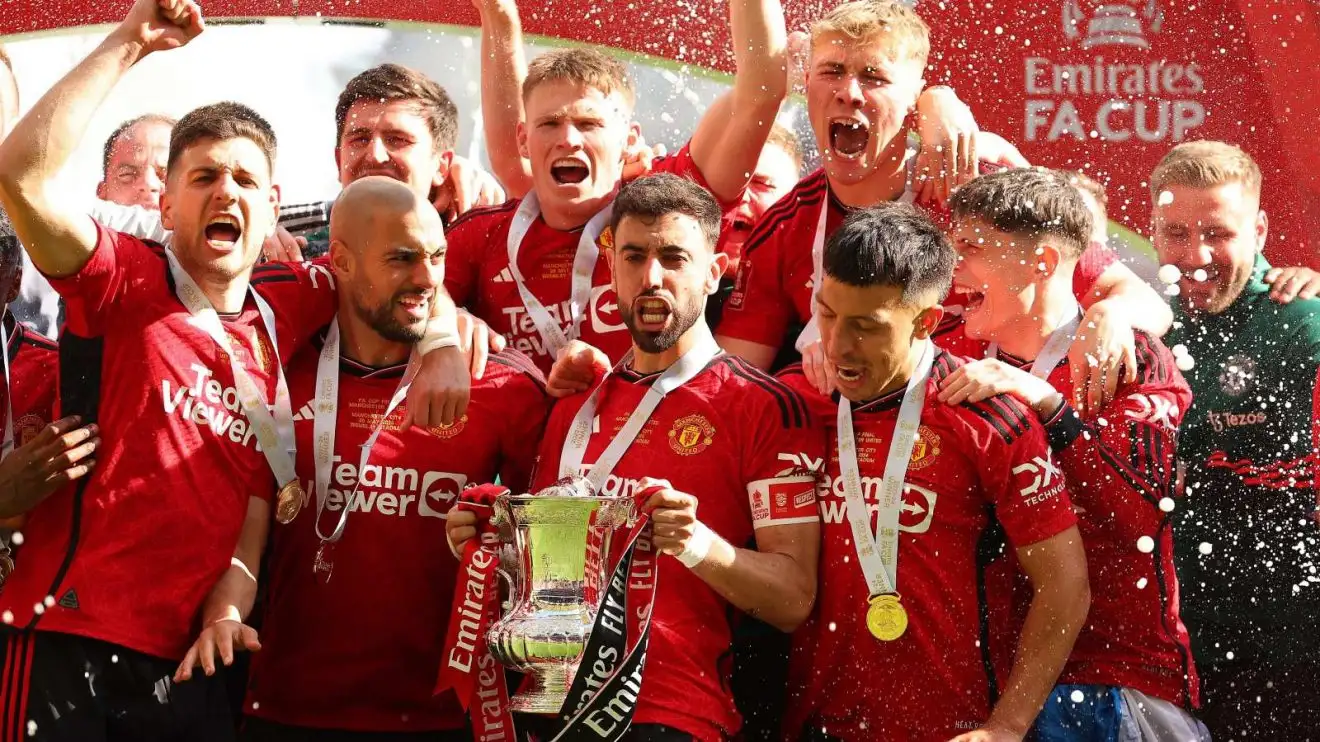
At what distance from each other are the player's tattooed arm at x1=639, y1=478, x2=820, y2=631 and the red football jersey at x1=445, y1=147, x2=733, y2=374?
881 mm

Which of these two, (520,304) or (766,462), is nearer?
(766,462)

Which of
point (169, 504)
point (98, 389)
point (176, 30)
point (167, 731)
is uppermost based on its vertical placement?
point (176, 30)

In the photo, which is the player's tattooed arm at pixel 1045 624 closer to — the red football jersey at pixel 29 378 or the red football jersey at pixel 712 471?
the red football jersey at pixel 712 471

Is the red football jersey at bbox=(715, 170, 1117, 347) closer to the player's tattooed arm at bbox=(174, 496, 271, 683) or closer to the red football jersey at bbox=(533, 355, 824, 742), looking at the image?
the red football jersey at bbox=(533, 355, 824, 742)

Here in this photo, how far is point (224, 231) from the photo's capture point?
3.55 meters

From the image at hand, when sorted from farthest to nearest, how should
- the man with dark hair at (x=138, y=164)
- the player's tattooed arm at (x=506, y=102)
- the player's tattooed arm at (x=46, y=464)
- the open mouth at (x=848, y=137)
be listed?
the man with dark hair at (x=138, y=164), the player's tattooed arm at (x=506, y=102), the open mouth at (x=848, y=137), the player's tattooed arm at (x=46, y=464)

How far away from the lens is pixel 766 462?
3453mm

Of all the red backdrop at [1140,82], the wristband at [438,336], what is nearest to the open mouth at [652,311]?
the wristband at [438,336]

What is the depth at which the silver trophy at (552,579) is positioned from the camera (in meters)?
2.97

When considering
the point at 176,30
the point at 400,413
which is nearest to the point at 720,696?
the point at 400,413

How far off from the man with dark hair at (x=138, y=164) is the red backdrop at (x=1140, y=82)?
2.67 m

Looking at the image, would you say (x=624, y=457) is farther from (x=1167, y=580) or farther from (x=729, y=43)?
(x=729, y=43)

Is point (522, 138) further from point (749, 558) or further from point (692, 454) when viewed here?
point (749, 558)

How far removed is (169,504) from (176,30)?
1042 millimetres
